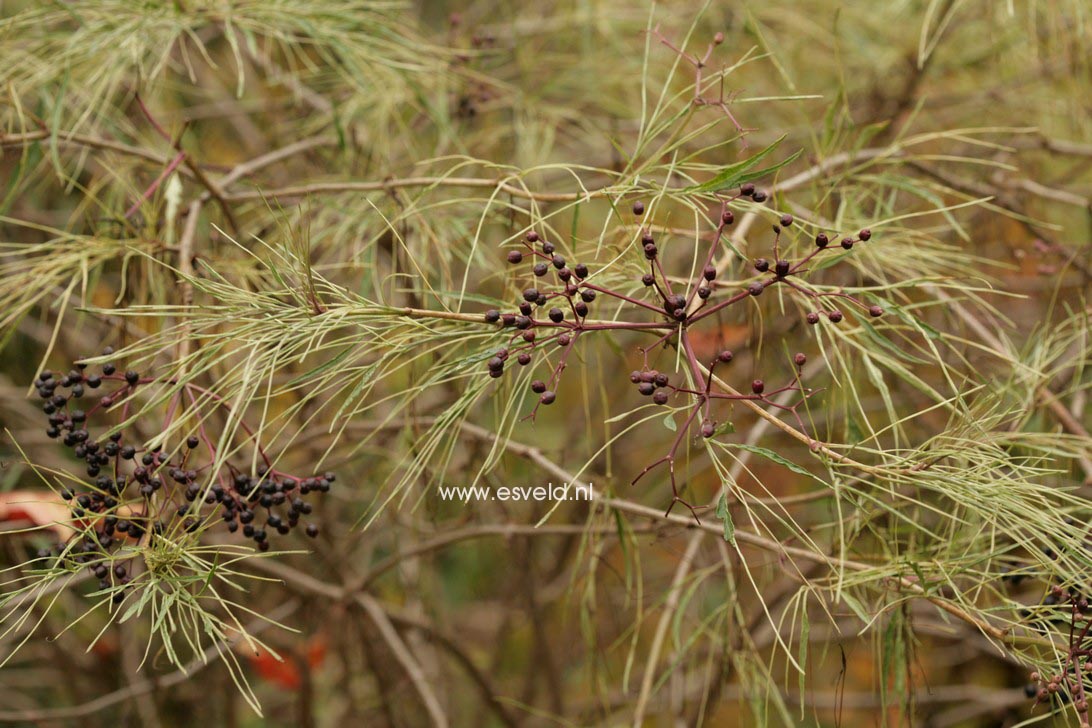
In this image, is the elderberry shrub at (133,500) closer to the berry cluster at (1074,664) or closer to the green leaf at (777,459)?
the green leaf at (777,459)

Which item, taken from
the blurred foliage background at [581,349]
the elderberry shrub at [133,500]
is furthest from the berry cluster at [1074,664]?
the elderberry shrub at [133,500]

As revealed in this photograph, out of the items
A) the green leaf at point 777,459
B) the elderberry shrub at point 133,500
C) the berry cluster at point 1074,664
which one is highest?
the green leaf at point 777,459

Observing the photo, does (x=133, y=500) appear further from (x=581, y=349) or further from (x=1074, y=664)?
(x=1074, y=664)

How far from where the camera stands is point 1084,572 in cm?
62

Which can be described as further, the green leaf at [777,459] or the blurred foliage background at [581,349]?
the blurred foliage background at [581,349]

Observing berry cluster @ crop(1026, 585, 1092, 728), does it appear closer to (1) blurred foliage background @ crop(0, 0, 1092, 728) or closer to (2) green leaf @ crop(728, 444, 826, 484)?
(1) blurred foliage background @ crop(0, 0, 1092, 728)

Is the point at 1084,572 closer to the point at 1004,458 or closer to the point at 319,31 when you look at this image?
the point at 1004,458

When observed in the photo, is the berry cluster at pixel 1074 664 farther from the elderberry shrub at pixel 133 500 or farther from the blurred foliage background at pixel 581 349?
the elderberry shrub at pixel 133 500

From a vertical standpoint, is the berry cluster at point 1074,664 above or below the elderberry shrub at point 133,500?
below

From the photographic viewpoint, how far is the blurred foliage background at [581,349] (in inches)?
26.1

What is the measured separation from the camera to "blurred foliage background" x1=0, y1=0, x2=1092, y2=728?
2.17 feet

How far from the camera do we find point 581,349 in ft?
2.98

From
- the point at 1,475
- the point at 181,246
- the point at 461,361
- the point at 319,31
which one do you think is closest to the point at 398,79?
the point at 319,31

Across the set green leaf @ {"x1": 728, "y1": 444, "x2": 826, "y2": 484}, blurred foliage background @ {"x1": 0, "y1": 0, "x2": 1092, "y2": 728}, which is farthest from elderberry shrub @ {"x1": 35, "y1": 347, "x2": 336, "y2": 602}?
green leaf @ {"x1": 728, "y1": 444, "x2": 826, "y2": 484}
